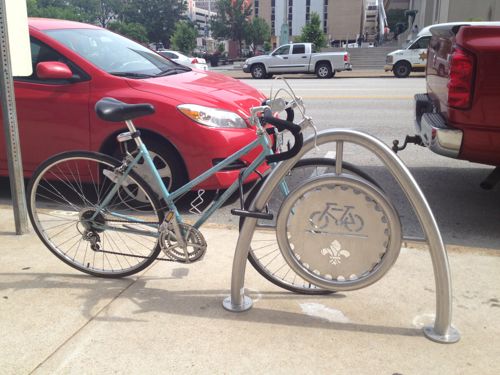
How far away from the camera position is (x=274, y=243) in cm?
359

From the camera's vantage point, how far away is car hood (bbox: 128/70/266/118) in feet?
14.6

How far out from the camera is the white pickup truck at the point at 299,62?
2302 cm

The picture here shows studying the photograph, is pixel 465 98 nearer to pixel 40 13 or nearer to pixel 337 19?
pixel 40 13

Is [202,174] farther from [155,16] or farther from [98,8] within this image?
[98,8]

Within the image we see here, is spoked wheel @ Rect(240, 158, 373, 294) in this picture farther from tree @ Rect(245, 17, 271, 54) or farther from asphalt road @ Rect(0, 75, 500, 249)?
tree @ Rect(245, 17, 271, 54)

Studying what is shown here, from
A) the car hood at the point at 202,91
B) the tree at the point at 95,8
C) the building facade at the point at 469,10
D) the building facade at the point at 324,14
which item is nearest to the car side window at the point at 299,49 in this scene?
the building facade at the point at 469,10

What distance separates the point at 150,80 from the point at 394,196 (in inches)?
104

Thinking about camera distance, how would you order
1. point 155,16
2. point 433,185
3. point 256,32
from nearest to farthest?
1. point 433,185
2. point 256,32
3. point 155,16

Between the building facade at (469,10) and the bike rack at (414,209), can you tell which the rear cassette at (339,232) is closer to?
the bike rack at (414,209)

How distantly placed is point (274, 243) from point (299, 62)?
21.1 metres

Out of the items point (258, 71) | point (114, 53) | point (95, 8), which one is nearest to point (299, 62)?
point (258, 71)

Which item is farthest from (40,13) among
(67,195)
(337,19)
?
(67,195)

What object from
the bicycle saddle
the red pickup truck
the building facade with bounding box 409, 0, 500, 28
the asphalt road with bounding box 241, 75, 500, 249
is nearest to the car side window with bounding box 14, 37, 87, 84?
the bicycle saddle

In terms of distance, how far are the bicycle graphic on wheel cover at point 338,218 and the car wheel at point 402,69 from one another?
21.0 metres
